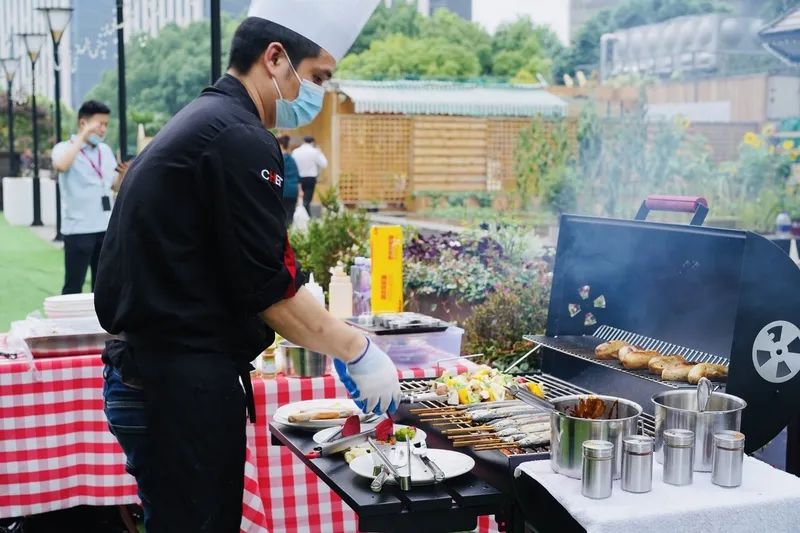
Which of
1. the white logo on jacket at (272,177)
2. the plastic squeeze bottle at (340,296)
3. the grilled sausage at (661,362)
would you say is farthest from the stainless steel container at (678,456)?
the plastic squeeze bottle at (340,296)

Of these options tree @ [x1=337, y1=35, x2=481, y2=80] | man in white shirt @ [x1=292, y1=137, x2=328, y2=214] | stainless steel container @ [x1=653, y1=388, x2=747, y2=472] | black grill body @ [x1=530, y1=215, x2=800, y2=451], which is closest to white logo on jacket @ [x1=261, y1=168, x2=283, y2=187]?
stainless steel container @ [x1=653, y1=388, x2=747, y2=472]

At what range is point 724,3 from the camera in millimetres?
25062

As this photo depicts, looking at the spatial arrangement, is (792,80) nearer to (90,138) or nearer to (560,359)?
(90,138)

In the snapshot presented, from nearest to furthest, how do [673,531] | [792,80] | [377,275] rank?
[673,531] → [377,275] → [792,80]

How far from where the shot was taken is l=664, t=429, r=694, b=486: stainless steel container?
80.7 inches

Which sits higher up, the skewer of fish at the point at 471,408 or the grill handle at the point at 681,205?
the grill handle at the point at 681,205

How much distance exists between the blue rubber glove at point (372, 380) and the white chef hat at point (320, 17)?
0.71 meters

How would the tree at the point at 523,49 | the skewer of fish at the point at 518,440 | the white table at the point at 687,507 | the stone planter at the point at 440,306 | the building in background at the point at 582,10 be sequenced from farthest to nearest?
the building in background at the point at 582,10, the tree at the point at 523,49, the stone planter at the point at 440,306, the skewer of fish at the point at 518,440, the white table at the point at 687,507

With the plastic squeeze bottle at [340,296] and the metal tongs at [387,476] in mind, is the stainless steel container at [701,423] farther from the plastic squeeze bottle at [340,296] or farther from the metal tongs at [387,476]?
the plastic squeeze bottle at [340,296]

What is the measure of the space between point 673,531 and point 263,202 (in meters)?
1.08

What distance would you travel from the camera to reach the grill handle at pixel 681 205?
289cm

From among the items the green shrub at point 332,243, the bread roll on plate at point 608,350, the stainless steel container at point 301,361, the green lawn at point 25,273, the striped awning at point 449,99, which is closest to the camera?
the bread roll on plate at point 608,350

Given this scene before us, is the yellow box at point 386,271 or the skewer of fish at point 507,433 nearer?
the skewer of fish at point 507,433

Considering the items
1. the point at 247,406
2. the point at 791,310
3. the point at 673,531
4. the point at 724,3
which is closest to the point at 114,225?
the point at 247,406
